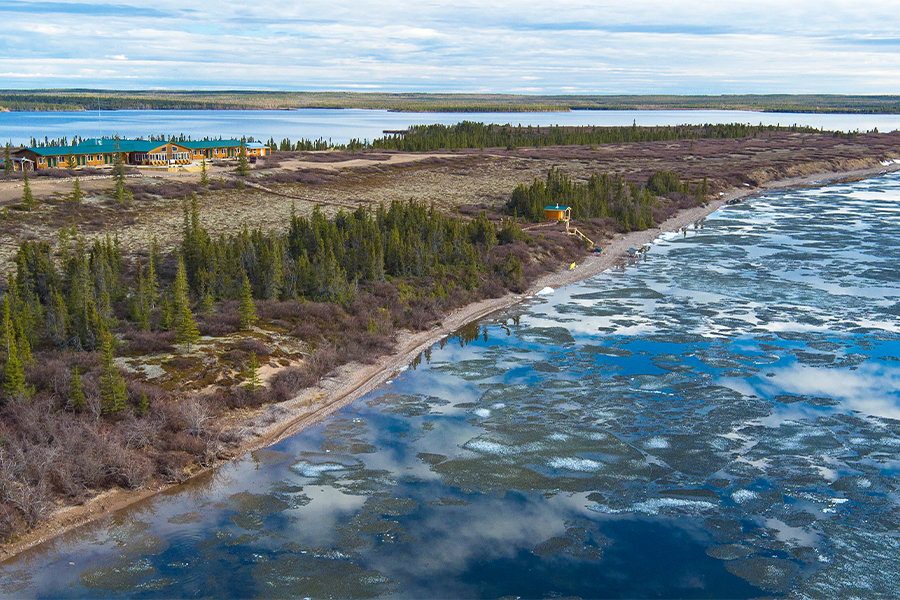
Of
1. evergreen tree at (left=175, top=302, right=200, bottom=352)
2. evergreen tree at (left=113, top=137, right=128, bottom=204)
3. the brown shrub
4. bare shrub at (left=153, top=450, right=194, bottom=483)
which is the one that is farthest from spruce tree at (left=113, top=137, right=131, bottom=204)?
bare shrub at (left=153, top=450, right=194, bottom=483)

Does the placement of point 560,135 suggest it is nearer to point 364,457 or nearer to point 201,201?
point 201,201

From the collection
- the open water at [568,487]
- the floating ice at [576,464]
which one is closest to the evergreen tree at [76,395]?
the open water at [568,487]

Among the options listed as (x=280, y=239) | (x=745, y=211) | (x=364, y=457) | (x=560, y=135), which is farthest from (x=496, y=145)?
(x=364, y=457)

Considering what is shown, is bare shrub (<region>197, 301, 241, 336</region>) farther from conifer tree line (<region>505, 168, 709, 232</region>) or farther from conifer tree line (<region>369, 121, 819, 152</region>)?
conifer tree line (<region>369, 121, 819, 152</region>)

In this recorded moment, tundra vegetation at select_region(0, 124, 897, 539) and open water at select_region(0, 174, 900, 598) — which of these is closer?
open water at select_region(0, 174, 900, 598)

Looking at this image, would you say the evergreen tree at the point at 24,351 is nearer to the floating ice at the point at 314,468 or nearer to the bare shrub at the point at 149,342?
the bare shrub at the point at 149,342

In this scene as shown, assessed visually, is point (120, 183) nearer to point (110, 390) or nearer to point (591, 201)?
point (591, 201)
